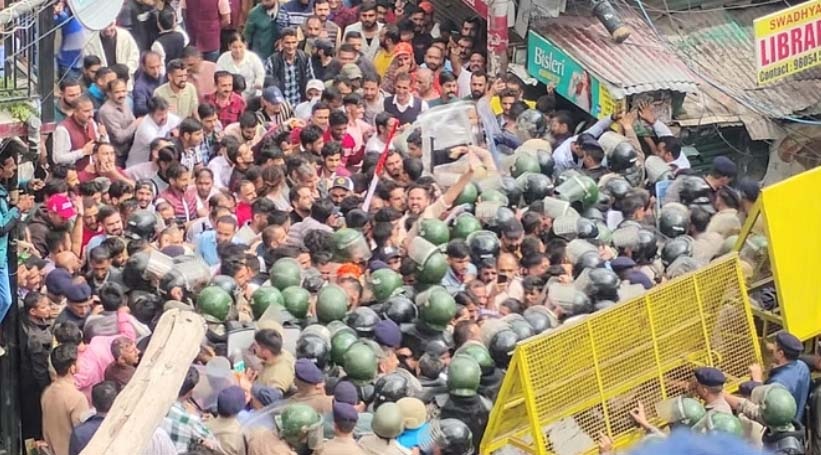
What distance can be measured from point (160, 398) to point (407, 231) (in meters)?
5.66

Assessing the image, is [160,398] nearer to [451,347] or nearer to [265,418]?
[265,418]

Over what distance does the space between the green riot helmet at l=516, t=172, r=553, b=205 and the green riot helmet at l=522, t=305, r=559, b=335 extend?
2447 mm

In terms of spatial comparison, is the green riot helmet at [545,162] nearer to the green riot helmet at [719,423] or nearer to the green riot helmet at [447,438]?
the green riot helmet at [719,423]

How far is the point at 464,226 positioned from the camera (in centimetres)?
1359

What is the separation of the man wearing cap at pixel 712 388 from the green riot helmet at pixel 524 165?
14.4ft

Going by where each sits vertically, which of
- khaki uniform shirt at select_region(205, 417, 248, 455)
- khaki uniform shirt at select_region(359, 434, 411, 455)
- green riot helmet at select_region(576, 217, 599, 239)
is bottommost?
green riot helmet at select_region(576, 217, 599, 239)

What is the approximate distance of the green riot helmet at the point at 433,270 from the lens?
500 inches

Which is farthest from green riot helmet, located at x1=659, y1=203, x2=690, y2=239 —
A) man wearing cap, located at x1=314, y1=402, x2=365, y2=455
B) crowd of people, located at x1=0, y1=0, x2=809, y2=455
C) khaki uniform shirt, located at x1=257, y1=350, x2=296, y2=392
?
man wearing cap, located at x1=314, y1=402, x2=365, y2=455

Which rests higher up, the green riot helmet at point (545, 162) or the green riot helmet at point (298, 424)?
the green riot helmet at point (298, 424)

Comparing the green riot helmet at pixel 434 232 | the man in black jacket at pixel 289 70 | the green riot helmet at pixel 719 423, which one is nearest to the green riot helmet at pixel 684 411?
the green riot helmet at pixel 719 423

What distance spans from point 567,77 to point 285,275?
6.60 m

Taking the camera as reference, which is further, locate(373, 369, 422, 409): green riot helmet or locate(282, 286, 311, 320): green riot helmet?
locate(282, 286, 311, 320): green riot helmet

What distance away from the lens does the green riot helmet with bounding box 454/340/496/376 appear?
444 inches

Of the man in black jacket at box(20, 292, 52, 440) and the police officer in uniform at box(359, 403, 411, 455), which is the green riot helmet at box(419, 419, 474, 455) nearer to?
the police officer in uniform at box(359, 403, 411, 455)
